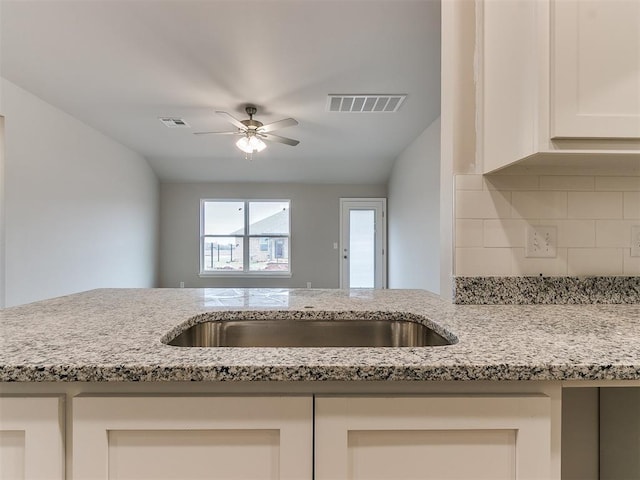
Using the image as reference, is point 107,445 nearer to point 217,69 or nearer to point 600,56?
point 600,56

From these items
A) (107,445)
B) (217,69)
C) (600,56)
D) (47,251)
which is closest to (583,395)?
(600,56)

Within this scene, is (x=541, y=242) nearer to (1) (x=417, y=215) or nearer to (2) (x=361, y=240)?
(1) (x=417, y=215)

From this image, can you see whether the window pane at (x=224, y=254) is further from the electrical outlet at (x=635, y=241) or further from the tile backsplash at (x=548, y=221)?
the electrical outlet at (x=635, y=241)

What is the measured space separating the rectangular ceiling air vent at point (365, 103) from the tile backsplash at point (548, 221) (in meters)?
2.25

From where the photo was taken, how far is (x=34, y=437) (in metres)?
0.61

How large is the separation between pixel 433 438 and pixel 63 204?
4.28 metres

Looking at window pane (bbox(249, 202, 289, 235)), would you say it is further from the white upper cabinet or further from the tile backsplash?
the white upper cabinet

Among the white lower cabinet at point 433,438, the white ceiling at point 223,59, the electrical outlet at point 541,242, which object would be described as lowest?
the white lower cabinet at point 433,438

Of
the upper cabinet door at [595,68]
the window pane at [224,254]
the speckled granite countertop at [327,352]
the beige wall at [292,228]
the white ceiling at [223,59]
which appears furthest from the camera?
the window pane at [224,254]

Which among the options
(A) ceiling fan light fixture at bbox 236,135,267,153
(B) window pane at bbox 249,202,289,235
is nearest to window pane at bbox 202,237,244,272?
(B) window pane at bbox 249,202,289,235

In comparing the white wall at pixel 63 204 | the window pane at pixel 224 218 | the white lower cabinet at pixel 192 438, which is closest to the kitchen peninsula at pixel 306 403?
the white lower cabinet at pixel 192 438

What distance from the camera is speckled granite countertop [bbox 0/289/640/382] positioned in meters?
0.59

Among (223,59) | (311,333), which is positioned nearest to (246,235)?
(223,59)

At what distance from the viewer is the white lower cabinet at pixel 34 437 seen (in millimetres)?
604
